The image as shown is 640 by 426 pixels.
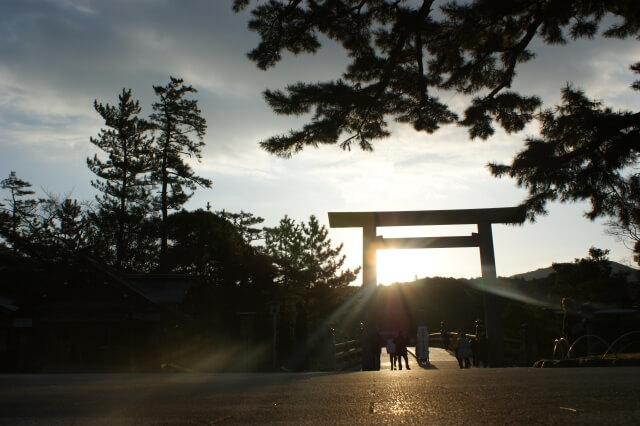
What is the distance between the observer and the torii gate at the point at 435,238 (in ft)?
49.2

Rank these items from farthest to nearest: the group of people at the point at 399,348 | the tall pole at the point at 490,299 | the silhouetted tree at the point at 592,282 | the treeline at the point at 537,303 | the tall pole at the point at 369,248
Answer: the silhouetted tree at the point at 592,282
the treeline at the point at 537,303
the group of people at the point at 399,348
the tall pole at the point at 369,248
the tall pole at the point at 490,299

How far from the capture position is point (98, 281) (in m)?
Answer: 21.7

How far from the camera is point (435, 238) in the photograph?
15.6m

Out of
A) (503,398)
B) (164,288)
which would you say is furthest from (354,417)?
(164,288)

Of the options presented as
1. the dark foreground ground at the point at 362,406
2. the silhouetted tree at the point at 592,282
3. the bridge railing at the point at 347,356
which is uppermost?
the silhouetted tree at the point at 592,282

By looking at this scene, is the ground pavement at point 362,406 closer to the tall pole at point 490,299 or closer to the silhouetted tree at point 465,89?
the silhouetted tree at point 465,89

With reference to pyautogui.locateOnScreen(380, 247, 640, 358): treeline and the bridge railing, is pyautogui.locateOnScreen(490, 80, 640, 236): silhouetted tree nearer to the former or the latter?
pyautogui.locateOnScreen(380, 247, 640, 358): treeline

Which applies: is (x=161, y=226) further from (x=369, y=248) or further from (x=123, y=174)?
(x=369, y=248)

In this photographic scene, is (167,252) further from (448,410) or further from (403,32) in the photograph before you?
(448,410)

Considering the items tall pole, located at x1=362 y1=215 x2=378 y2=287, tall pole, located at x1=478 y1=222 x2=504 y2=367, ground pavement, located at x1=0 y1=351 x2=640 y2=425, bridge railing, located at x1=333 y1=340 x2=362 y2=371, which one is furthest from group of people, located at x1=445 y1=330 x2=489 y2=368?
ground pavement, located at x1=0 y1=351 x2=640 y2=425

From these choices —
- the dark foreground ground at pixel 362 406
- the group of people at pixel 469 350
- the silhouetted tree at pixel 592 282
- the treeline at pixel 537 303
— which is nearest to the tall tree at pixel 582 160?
the dark foreground ground at pixel 362 406

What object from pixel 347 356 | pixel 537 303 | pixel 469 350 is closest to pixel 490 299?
pixel 469 350

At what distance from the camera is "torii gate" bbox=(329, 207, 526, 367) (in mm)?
15000

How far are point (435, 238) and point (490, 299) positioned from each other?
7.77 feet
